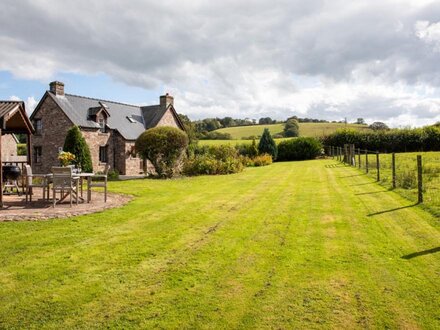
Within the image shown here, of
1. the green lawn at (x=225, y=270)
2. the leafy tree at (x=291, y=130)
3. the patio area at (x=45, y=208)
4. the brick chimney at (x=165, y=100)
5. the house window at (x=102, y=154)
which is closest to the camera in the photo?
the green lawn at (x=225, y=270)

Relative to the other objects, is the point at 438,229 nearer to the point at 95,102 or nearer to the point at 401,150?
the point at 95,102

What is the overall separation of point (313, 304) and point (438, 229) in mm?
4353

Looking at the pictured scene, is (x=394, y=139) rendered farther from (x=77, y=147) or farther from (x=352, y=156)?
(x=77, y=147)

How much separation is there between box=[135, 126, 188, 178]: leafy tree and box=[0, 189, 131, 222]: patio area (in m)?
9.60

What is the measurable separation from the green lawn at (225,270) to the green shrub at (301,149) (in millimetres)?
33460

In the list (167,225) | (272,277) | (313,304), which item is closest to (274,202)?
(167,225)

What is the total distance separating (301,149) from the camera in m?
42.4

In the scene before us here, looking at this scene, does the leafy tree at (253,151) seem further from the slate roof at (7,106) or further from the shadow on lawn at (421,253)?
the shadow on lawn at (421,253)

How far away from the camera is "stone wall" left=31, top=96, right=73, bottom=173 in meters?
28.8

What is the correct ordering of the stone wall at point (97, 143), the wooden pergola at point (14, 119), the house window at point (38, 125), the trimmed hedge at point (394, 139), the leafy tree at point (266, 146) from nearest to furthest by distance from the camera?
the wooden pergola at point (14, 119) < the stone wall at point (97, 143) < the house window at point (38, 125) < the leafy tree at point (266, 146) < the trimmed hedge at point (394, 139)

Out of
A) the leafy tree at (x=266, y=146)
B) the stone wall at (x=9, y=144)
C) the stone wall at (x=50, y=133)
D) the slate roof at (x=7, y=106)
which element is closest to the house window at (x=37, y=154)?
the stone wall at (x=50, y=133)

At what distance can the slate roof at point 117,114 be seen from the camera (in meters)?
29.4

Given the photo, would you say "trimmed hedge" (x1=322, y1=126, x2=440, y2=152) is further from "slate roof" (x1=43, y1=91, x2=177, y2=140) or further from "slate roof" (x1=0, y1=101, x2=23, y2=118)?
"slate roof" (x1=0, y1=101, x2=23, y2=118)

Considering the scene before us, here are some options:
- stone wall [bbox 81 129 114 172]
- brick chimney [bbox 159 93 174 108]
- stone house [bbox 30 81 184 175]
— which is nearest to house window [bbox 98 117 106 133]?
stone house [bbox 30 81 184 175]
